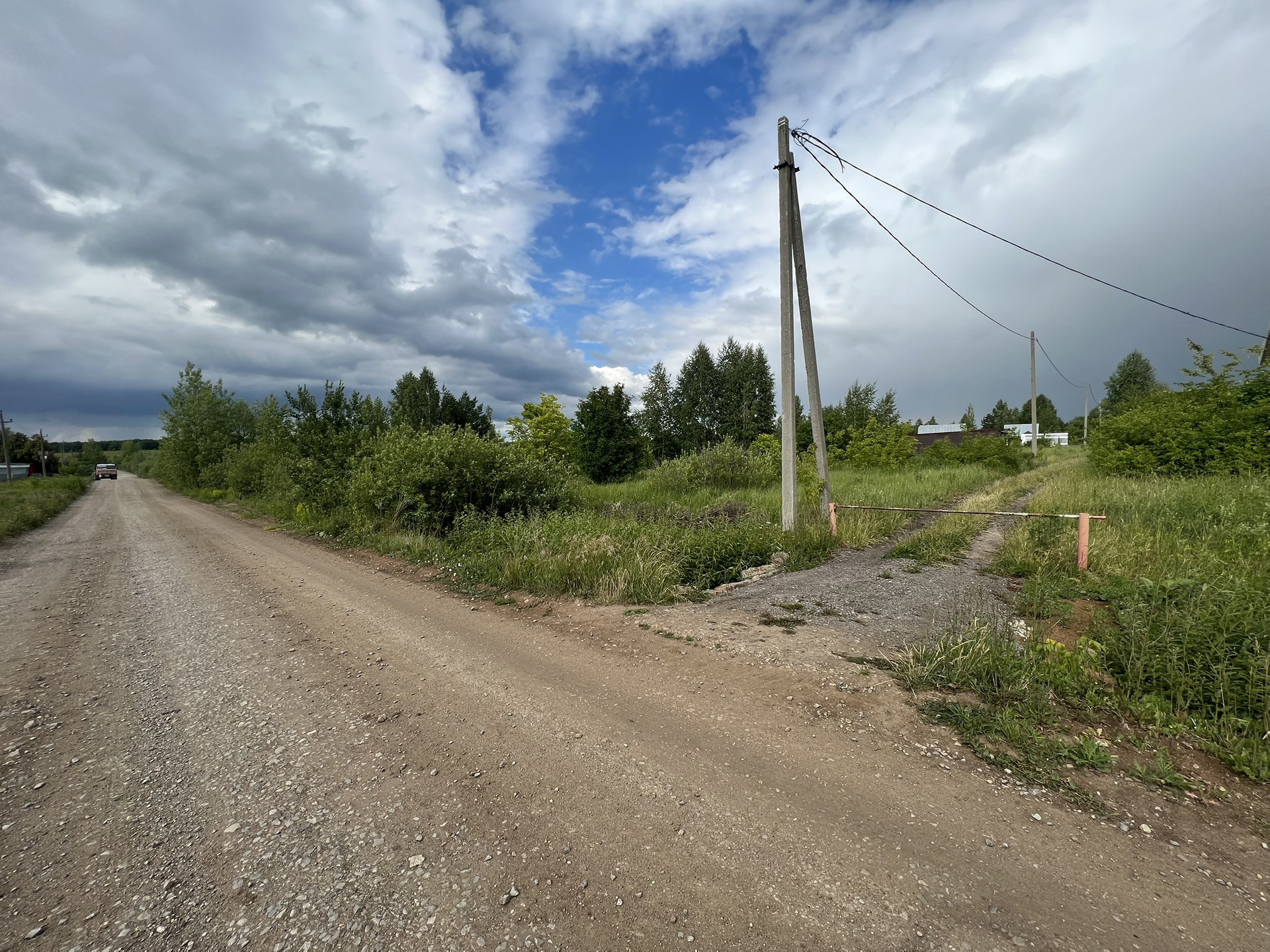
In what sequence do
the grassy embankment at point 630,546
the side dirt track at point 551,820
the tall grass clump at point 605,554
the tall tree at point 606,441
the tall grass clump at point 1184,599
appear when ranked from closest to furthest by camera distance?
the side dirt track at point 551,820
the tall grass clump at point 1184,599
the tall grass clump at point 605,554
the grassy embankment at point 630,546
the tall tree at point 606,441

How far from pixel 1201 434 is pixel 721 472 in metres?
13.4

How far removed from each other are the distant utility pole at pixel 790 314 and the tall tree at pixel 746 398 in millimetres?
33821

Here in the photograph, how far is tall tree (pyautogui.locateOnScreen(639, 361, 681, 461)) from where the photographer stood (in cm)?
4481

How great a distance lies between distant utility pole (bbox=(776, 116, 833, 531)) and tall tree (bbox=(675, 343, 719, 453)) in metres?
35.0

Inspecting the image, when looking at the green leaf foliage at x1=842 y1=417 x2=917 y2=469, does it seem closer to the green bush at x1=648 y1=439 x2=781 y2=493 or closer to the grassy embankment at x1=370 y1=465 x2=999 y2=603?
the green bush at x1=648 y1=439 x2=781 y2=493

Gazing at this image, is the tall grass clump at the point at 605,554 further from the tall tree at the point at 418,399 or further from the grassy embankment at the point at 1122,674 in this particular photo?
the tall tree at the point at 418,399

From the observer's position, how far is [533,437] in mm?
37094

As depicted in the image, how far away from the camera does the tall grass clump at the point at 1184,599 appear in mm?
3180

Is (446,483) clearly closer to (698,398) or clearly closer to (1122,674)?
(1122,674)

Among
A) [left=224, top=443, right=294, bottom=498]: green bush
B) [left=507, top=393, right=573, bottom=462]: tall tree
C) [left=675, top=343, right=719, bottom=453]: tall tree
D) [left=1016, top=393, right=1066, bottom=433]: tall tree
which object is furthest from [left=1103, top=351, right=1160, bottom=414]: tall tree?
[left=224, top=443, right=294, bottom=498]: green bush

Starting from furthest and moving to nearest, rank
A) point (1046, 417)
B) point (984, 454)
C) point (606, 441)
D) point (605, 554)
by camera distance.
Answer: point (1046, 417)
point (606, 441)
point (984, 454)
point (605, 554)

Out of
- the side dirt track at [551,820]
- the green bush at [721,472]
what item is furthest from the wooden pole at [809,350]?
the green bush at [721,472]

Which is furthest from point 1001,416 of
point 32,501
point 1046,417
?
point 32,501

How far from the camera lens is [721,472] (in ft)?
65.2
